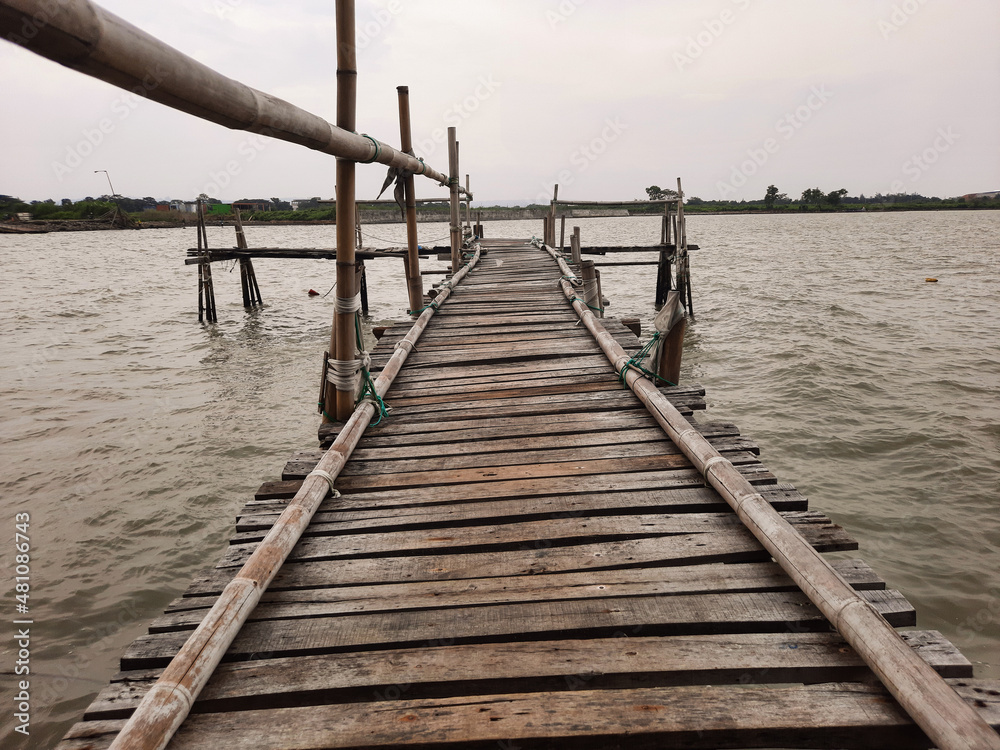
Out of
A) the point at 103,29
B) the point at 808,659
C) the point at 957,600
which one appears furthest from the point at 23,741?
the point at 957,600

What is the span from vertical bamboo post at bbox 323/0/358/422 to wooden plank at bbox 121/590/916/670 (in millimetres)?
1860

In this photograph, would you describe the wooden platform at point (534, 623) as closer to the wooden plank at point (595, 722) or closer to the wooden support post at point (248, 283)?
the wooden plank at point (595, 722)

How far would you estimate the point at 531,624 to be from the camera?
1862 mm

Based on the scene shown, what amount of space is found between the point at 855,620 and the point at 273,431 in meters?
7.00

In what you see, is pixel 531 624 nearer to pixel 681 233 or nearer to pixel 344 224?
pixel 344 224

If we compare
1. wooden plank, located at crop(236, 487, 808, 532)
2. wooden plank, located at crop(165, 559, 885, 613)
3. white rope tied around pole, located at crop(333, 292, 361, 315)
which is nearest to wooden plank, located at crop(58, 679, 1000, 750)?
wooden plank, located at crop(165, 559, 885, 613)

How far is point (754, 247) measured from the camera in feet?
111

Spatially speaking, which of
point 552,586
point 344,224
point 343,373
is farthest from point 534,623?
point 344,224

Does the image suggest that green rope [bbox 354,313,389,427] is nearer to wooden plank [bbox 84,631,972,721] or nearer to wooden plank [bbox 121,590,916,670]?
wooden plank [bbox 121,590,916,670]

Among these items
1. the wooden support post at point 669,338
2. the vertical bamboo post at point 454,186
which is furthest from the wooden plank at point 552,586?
the vertical bamboo post at point 454,186

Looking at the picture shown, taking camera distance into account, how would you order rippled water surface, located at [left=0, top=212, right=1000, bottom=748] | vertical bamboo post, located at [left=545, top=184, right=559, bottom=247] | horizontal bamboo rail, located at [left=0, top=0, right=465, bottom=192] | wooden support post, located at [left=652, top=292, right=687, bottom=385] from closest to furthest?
horizontal bamboo rail, located at [left=0, top=0, right=465, bottom=192]
rippled water surface, located at [left=0, top=212, right=1000, bottom=748]
wooden support post, located at [left=652, top=292, right=687, bottom=385]
vertical bamboo post, located at [left=545, top=184, right=559, bottom=247]

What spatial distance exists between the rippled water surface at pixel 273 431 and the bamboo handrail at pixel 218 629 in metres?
2.13

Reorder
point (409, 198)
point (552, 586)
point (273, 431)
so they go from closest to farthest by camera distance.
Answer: point (552, 586) < point (409, 198) < point (273, 431)

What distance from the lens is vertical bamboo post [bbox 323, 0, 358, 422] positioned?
330 centimetres
